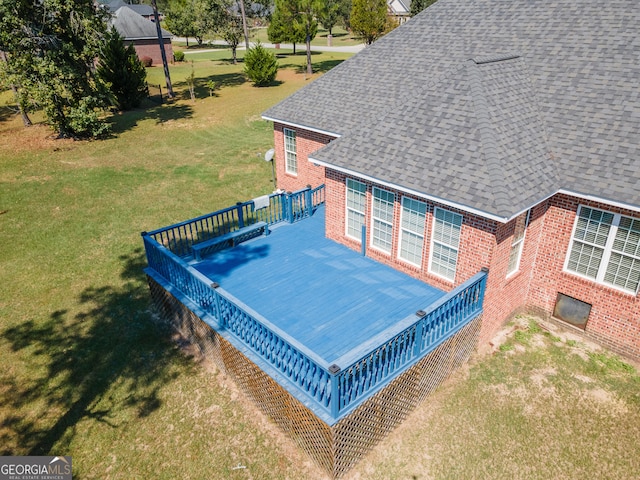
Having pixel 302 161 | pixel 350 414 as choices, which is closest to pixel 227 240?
pixel 302 161

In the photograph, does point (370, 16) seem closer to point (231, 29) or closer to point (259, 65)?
point (259, 65)

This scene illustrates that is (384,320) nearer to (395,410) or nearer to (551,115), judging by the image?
(395,410)

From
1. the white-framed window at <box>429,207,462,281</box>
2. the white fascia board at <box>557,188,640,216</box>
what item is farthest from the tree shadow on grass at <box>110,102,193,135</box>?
the white fascia board at <box>557,188,640,216</box>

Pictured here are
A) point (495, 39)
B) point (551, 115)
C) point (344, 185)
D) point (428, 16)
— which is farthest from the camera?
point (428, 16)

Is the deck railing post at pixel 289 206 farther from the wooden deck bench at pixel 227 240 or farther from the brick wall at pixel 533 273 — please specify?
the brick wall at pixel 533 273

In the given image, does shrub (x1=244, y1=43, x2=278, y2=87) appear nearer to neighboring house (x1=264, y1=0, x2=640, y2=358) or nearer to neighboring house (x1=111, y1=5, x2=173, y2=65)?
neighboring house (x1=111, y1=5, x2=173, y2=65)

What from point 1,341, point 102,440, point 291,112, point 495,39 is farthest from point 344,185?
point 1,341
